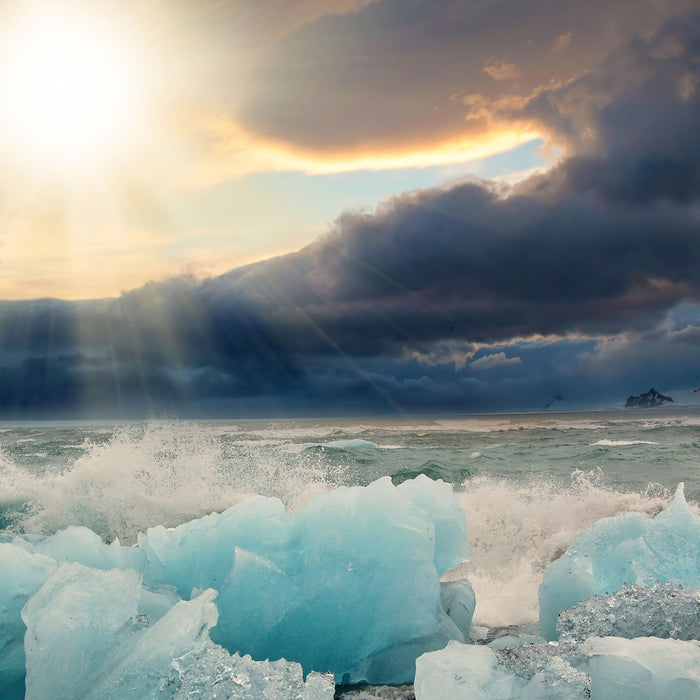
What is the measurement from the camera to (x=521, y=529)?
754 cm

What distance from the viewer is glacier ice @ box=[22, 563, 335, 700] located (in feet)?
7.66

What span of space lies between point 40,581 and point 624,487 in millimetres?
10530

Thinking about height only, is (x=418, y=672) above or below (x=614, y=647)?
below

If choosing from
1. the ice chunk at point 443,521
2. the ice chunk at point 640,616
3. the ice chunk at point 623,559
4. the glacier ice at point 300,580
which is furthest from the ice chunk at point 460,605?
the ice chunk at point 640,616

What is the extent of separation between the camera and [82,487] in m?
8.32

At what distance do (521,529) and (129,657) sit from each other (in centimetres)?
615

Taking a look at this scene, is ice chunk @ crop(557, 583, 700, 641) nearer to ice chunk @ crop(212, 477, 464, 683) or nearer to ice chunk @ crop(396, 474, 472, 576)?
ice chunk @ crop(212, 477, 464, 683)

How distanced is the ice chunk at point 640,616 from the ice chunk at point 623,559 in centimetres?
60

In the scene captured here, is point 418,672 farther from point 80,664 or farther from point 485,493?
point 485,493

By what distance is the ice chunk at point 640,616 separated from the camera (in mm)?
2641

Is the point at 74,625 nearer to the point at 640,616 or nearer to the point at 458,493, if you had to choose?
the point at 640,616

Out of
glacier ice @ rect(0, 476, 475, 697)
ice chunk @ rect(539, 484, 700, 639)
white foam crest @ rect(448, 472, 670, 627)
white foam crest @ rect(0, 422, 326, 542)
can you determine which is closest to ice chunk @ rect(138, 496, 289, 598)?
glacier ice @ rect(0, 476, 475, 697)

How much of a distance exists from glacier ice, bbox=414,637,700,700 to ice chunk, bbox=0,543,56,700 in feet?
7.05

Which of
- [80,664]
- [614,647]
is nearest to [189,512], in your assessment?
[80,664]
